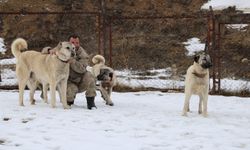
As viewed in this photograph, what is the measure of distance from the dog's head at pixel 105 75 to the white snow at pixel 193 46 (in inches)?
278

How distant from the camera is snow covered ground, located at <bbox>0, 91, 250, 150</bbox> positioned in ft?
17.5

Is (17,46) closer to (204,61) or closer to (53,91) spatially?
(53,91)

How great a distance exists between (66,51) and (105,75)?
1.09 m

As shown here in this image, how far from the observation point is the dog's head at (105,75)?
333 inches

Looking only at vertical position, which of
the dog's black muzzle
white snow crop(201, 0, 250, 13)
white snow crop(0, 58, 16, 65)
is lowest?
the dog's black muzzle

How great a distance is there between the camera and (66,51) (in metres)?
7.64

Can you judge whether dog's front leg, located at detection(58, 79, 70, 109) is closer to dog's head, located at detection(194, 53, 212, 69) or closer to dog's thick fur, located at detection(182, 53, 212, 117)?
dog's thick fur, located at detection(182, 53, 212, 117)

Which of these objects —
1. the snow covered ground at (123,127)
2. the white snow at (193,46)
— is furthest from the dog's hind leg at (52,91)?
the white snow at (193,46)

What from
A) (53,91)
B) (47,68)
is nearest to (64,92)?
(53,91)

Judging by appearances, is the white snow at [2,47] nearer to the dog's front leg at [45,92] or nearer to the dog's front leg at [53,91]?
the dog's front leg at [45,92]

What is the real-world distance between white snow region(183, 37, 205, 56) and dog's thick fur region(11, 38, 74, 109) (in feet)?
26.1

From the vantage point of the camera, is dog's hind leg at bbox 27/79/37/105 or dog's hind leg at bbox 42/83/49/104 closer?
dog's hind leg at bbox 42/83/49/104

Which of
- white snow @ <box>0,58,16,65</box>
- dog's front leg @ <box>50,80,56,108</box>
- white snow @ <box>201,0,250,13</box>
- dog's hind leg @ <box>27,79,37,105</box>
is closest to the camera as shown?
dog's front leg @ <box>50,80,56,108</box>

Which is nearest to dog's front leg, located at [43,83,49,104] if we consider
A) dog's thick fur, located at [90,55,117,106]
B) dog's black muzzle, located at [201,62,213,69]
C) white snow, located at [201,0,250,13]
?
dog's thick fur, located at [90,55,117,106]
